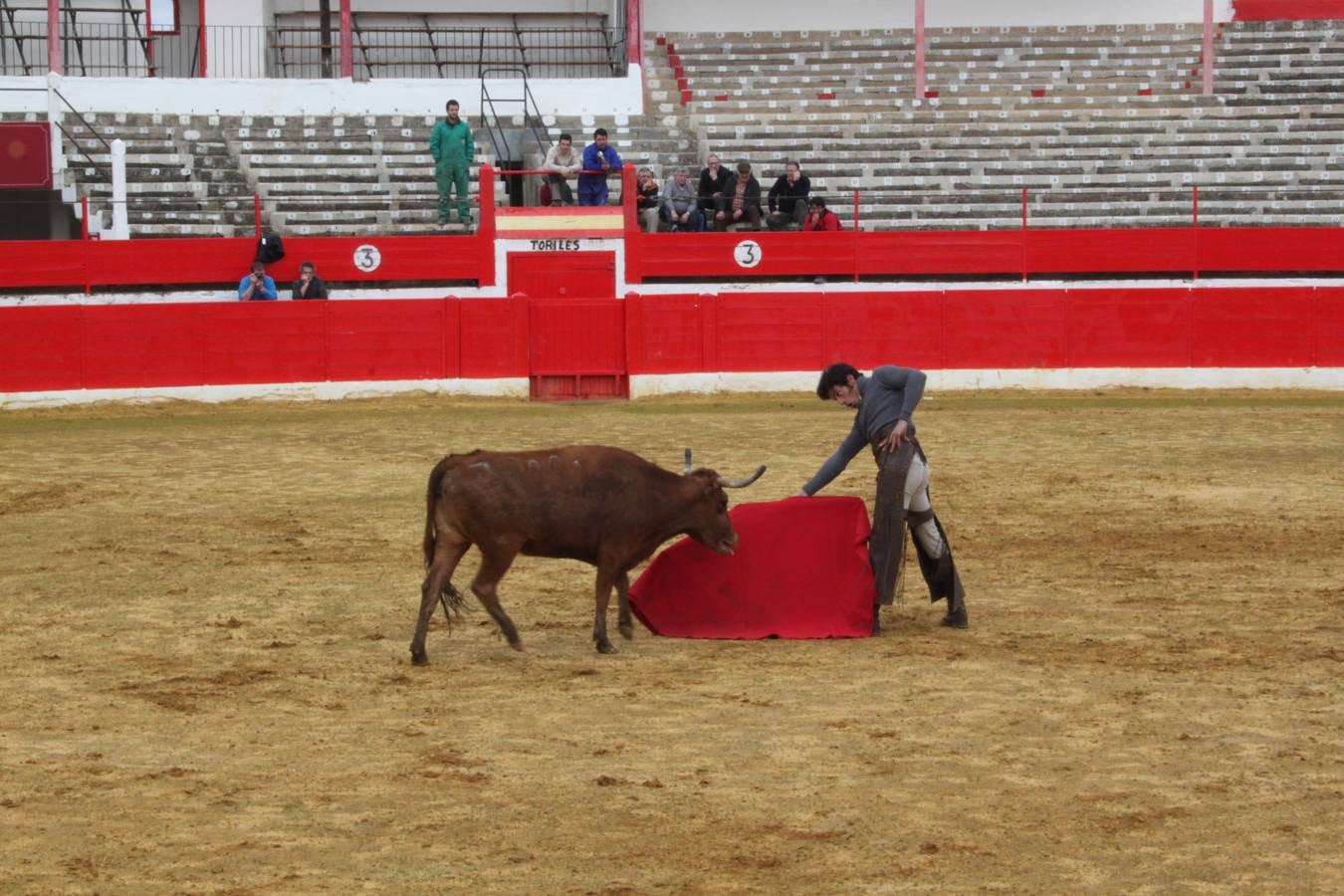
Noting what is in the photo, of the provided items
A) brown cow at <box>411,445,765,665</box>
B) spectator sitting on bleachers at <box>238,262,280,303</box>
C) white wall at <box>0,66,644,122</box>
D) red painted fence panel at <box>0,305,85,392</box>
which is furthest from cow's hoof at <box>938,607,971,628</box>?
white wall at <box>0,66,644,122</box>

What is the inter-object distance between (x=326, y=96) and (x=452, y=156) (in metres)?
4.35

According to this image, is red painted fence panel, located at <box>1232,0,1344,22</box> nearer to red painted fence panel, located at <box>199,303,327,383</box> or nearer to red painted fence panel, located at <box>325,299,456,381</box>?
red painted fence panel, located at <box>325,299,456,381</box>

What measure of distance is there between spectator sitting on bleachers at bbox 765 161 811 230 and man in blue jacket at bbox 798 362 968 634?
1476 cm

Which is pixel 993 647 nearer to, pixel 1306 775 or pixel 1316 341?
pixel 1306 775

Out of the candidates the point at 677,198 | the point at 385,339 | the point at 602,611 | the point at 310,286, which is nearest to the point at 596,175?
the point at 677,198

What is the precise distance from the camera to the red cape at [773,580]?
30.9 feet

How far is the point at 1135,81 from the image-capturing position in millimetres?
29375

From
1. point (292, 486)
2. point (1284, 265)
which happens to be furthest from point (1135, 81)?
point (292, 486)

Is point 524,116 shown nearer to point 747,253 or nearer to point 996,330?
point 747,253

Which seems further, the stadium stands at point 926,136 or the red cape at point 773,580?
the stadium stands at point 926,136

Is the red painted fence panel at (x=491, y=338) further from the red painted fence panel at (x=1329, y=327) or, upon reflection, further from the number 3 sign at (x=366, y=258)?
the red painted fence panel at (x=1329, y=327)

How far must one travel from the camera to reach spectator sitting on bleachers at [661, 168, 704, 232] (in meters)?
23.8

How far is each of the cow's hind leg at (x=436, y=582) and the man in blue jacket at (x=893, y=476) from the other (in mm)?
1718

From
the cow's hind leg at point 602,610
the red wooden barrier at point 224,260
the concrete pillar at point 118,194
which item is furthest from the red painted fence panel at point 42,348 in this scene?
the cow's hind leg at point 602,610
